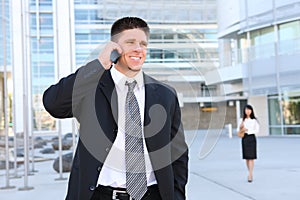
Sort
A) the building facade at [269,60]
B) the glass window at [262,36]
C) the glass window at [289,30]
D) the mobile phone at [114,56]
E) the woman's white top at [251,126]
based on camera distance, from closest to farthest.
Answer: the mobile phone at [114,56]
the woman's white top at [251,126]
the building facade at [269,60]
the glass window at [289,30]
the glass window at [262,36]

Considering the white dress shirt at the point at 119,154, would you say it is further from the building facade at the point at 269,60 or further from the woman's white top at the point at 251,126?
the building facade at the point at 269,60

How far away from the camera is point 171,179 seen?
7.20 ft

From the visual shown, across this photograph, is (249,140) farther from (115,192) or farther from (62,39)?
(62,39)

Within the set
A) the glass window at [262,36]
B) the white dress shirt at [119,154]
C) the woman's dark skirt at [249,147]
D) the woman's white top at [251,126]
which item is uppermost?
the glass window at [262,36]

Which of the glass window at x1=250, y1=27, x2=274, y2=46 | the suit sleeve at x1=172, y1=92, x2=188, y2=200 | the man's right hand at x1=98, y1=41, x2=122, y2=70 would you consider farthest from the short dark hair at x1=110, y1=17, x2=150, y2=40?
the glass window at x1=250, y1=27, x2=274, y2=46

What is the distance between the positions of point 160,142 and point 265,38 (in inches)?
1080

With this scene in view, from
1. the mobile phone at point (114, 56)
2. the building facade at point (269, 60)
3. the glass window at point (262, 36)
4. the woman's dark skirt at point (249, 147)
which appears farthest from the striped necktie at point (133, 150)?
the glass window at point (262, 36)

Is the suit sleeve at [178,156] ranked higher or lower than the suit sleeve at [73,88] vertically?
lower

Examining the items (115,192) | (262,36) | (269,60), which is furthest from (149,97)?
(262,36)

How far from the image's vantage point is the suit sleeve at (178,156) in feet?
7.59

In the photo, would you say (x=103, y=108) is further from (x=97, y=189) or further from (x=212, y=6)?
(x=212, y=6)

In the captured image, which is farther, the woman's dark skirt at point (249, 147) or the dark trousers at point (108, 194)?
the woman's dark skirt at point (249, 147)

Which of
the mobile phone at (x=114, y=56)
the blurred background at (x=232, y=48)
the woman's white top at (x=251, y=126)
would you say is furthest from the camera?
the blurred background at (x=232, y=48)

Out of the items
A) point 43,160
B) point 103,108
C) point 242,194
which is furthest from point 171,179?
point 43,160
